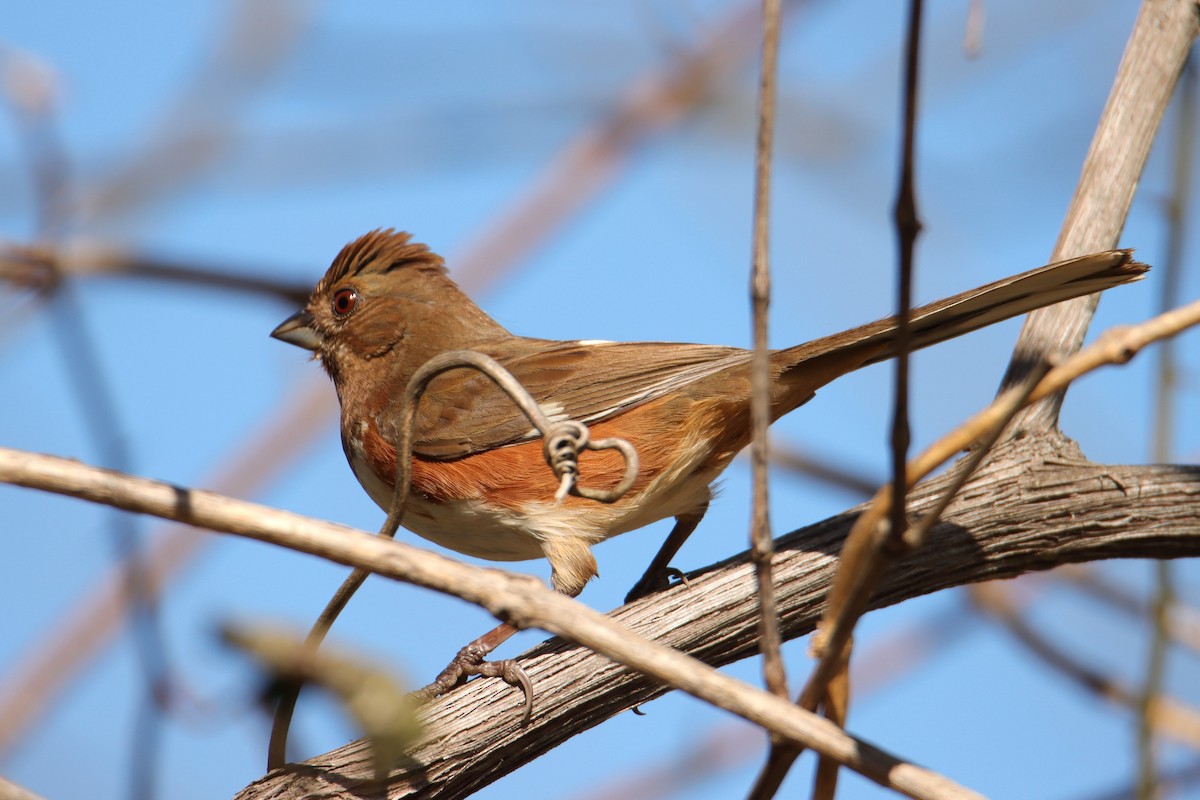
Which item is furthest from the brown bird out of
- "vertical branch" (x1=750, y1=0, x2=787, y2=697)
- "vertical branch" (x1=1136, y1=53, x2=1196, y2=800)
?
"vertical branch" (x1=750, y1=0, x2=787, y2=697)

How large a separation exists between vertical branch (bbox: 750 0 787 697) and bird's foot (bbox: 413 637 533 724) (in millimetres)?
1315

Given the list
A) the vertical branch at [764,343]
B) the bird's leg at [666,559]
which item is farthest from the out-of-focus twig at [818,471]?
the vertical branch at [764,343]

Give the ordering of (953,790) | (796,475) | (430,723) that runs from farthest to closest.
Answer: (796,475), (430,723), (953,790)

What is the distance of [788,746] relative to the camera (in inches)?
69.7

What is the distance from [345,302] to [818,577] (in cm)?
265

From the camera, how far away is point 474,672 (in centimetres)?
346

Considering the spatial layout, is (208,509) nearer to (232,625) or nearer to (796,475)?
(232,625)

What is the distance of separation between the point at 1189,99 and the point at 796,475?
191 centimetres

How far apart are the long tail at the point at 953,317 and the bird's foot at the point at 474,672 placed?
4.08ft

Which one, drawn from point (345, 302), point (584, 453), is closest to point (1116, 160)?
point (584, 453)

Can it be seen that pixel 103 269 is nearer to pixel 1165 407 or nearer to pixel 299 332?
pixel 299 332

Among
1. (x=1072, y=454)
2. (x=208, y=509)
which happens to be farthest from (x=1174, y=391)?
(x=208, y=509)

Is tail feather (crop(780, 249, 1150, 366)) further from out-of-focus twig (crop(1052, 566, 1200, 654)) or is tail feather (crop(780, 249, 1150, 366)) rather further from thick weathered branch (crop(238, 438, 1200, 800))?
out-of-focus twig (crop(1052, 566, 1200, 654))

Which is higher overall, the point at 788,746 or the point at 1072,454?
the point at 1072,454
